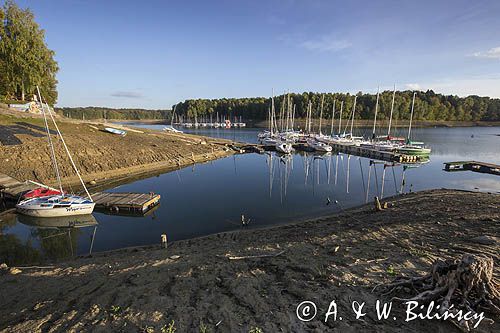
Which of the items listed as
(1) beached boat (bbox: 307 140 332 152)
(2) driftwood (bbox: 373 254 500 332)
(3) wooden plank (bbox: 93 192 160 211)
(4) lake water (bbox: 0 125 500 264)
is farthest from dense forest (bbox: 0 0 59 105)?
(2) driftwood (bbox: 373 254 500 332)

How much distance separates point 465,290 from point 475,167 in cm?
5441

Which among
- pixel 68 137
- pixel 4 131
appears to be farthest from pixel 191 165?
pixel 4 131

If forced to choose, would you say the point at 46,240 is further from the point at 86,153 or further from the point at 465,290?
the point at 86,153

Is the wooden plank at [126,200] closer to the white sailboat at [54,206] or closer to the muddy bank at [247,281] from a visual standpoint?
the white sailboat at [54,206]

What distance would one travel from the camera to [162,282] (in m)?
11.6

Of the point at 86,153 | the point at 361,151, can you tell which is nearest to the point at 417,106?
the point at 361,151

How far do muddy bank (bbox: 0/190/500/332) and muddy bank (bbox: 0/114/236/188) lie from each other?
2853 centimetres

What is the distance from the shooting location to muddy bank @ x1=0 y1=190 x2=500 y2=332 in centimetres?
866

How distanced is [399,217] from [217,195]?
72.0ft

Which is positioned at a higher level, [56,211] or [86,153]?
[86,153]

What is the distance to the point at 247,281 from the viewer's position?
11.3 meters

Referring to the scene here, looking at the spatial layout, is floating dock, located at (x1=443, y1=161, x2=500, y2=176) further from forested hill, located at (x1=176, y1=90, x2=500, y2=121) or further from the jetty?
forested hill, located at (x1=176, y1=90, x2=500, y2=121)

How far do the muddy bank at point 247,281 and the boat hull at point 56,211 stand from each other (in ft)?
33.5

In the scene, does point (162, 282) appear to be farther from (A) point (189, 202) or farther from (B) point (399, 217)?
(A) point (189, 202)
